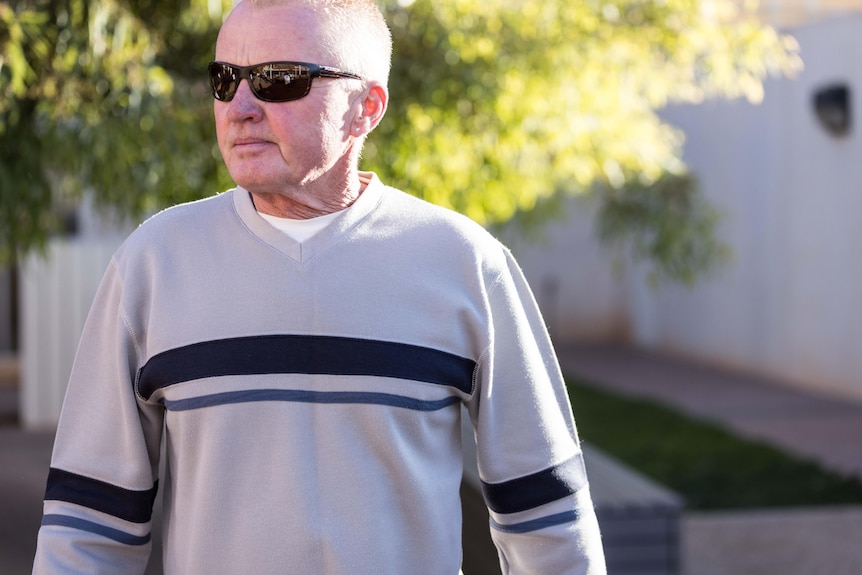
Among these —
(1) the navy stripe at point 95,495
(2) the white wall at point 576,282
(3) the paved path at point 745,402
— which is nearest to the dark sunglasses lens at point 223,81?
(1) the navy stripe at point 95,495

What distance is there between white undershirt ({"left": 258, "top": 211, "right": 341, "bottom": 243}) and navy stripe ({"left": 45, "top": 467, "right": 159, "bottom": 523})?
1.47ft

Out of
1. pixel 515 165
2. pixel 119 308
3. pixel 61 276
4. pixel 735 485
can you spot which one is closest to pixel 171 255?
pixel 119 308

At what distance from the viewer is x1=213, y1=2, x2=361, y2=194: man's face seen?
1805 mm

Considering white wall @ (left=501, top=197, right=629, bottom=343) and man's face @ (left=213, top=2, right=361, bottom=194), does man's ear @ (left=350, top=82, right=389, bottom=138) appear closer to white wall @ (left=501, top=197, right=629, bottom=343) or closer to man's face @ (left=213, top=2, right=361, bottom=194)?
man's face @ (left=213, top=2, right=361, bottom=194)

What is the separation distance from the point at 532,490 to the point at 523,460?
1.9 inches

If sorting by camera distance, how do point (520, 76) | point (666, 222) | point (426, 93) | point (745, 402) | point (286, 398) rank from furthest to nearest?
point (745, 402), point (666, 222), point (520, 76), point (426, 93), point (286, 398)

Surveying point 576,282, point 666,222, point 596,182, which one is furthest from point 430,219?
point 576,282

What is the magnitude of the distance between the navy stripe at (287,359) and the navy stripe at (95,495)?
0.57ft

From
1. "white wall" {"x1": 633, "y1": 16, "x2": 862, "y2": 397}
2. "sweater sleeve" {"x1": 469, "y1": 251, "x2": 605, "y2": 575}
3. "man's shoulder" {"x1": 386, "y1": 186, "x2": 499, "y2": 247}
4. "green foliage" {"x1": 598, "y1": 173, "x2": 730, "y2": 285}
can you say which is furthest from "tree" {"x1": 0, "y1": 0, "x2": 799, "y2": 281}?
"white wall" {"x1": 633, "y1": 16, "x2": 862, "y2": 397}

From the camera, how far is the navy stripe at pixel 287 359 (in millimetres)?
1788

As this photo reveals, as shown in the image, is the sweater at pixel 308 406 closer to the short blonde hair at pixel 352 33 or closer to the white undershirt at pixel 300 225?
the white undershirt at pixel 300 225

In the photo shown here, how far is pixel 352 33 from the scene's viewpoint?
1.85 meters

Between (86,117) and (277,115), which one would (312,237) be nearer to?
(277,115)

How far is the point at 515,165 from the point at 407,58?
0.96 meters
